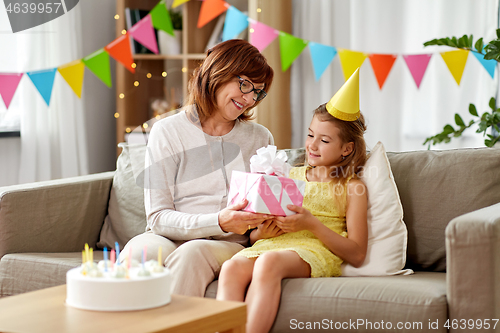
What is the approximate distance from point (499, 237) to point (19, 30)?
2.51 m

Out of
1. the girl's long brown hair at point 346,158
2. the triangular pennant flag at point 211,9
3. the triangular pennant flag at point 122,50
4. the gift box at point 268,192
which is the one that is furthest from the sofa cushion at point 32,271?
the triangular pennant flag at point 211,9

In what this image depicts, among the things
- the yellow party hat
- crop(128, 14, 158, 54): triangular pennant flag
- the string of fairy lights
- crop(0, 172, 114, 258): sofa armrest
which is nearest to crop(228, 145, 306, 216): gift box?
the yellow party hat

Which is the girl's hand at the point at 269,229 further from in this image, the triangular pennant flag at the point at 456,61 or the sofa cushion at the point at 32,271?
the triangular pennant flag at the point at 456,61

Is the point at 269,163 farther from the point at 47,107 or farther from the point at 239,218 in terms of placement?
the point at 47,107

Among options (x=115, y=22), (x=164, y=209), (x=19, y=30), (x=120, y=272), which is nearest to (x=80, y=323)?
(x=120, y=272)

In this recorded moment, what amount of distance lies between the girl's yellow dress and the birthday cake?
529 mm

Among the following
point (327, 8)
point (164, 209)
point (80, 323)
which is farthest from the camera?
point (327, 8)

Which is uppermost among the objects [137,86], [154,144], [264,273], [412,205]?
[137,86]

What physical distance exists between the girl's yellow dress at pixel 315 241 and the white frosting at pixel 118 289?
534 millimetres

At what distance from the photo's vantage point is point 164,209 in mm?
1741

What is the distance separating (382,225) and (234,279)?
51cm

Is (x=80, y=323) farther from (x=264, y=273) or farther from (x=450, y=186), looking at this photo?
(x=450, y=186)

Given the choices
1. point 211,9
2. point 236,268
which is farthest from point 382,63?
point 236,268

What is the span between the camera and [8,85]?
2.70 metres
